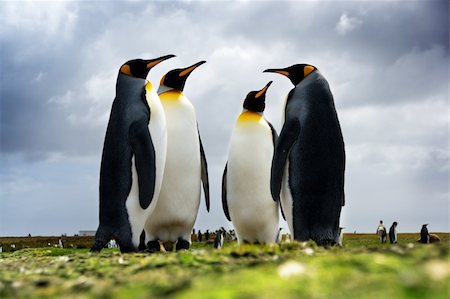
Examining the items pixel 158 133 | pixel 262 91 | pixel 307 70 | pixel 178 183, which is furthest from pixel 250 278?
pixel 262 91

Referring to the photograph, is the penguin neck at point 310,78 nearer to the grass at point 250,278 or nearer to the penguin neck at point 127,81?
the penguin neck at point 127,81

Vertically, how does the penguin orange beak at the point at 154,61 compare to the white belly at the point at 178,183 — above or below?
above

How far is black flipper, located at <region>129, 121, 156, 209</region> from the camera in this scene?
920 cm

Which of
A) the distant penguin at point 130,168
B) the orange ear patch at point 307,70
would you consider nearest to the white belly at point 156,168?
the distant penguin at point 130,168

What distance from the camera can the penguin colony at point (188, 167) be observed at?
916 centimetres

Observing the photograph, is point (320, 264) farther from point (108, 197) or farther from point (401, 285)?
point (108, 197)

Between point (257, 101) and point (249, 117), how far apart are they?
1.48 feet

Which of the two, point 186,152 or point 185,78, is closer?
point 186,152

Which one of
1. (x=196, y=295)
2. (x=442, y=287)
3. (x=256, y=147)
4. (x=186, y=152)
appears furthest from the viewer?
(x=256, y=147)

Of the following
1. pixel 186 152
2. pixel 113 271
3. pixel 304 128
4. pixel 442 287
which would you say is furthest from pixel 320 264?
pixel 186 152

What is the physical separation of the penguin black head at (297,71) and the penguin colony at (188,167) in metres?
0.02

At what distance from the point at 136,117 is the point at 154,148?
1.99ft

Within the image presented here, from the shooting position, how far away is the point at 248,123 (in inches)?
449

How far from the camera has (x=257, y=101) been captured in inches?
463
